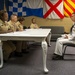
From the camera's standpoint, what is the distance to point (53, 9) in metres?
7.27

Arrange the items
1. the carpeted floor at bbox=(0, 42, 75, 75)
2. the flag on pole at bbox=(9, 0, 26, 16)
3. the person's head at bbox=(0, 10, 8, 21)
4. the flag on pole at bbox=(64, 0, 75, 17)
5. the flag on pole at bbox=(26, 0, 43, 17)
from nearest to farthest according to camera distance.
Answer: the carpeted floor at bbox=(0, 42, 75, 75) → the person's head at bbox=(0, 10, 8, 21) → the flag on pole at bbox=(64, 0, 75, 17) → the flag on pole at bbox=(26, 0, 43, 17) → the flag on pole at bbox=(9, 0, 26, 16)

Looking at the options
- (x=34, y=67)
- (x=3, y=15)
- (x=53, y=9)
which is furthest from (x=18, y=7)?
Answer: (x=34, y=67)

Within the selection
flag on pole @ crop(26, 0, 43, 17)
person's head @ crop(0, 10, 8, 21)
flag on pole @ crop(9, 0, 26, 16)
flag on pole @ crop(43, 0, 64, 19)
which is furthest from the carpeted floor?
flag on pole @ crop(9, 0, 26, 16)

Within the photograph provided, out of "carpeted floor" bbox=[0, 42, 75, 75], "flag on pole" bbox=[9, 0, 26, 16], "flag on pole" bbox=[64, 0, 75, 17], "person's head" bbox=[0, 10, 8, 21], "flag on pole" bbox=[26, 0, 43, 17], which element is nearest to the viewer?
"carpeted floor" bbox=[0, 42, 75, 75]

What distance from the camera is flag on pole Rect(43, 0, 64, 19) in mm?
7203

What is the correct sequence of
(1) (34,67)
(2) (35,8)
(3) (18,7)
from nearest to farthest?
(1) (34,67)
(2) (35,8)
(3) (18,7)

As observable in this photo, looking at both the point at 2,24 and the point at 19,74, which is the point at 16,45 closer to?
the point at 2,24

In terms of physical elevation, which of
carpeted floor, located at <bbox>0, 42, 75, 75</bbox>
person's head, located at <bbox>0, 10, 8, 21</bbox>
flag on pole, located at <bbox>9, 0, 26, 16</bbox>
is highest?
flag on pole, located at <bbox>9, 0, 26, 16</bbox>

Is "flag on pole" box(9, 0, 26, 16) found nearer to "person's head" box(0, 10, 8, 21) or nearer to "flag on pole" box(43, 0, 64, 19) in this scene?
"flag on pole" box(43, 0, 64, 19)

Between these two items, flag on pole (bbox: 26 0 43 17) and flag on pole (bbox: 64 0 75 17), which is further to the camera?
flag on pole (bbox: 26 0 43 17)

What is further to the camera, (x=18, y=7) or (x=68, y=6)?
(x=18, y=7)

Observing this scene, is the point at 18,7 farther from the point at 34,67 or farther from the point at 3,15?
the point at 34,67

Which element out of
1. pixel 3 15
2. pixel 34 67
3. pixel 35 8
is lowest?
pixel 34 67

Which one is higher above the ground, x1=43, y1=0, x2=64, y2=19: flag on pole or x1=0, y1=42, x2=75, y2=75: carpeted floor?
x1=43, y1=0, x2=64, y2=19: flag on pole
